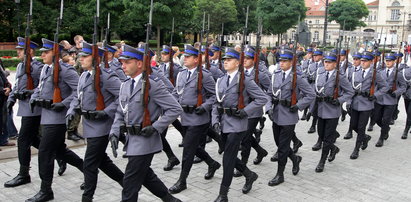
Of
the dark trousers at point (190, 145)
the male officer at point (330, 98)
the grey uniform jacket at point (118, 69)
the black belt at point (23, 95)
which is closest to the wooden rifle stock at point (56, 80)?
the black belt at point (23, 95)

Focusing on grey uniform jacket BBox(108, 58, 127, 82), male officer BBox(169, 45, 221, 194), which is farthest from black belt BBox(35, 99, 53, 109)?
male officer BBox(169, 45, 221, 194)

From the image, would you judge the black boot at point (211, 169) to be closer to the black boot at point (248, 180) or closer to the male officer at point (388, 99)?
the black boot at point (248, 180)

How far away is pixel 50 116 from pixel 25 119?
2.32 ft

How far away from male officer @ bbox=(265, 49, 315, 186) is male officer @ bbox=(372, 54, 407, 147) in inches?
141

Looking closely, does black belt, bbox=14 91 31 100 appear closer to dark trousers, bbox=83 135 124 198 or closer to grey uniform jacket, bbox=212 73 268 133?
dark trousers, bbox=83 135 124 198

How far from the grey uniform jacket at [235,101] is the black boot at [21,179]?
2.92m

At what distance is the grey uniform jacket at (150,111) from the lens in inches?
179

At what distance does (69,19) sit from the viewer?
38.8 metres

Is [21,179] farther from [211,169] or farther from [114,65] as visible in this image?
[211,169]

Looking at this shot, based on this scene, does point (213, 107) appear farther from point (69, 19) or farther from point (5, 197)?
point (69, 19)

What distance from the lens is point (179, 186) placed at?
6.22 m

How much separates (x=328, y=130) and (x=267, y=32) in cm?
5993

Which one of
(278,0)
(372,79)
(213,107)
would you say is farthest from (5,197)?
(278,0)

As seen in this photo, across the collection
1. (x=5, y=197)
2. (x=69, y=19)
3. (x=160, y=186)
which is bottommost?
(x=5, y=197)
